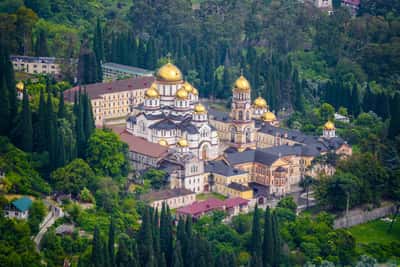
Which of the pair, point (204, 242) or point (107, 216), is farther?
point (107, 216)

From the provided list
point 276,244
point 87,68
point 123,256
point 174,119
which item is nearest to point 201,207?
point 276,244

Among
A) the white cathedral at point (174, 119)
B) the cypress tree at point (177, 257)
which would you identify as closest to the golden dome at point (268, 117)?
the white cathedral at point (174, 119)

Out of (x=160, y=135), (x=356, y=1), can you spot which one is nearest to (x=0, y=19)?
(x=160, y=135)

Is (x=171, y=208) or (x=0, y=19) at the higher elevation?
(x=0, y=19)

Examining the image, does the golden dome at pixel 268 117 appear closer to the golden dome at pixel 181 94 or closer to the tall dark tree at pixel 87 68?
the golden dome at pixel 181 94

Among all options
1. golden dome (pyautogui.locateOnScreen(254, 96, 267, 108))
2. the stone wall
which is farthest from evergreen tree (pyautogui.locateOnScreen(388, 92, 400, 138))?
golden dome (pyautogui.locateOnScreen(254, 96, 267, 108))

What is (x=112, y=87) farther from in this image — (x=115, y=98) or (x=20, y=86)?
(x=20, y=86)

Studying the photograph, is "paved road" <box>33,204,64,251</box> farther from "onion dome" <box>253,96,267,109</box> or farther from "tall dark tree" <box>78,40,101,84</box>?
"tall dark tree" <box>78,40,101,84</box>

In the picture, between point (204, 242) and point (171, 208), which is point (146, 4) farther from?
point (204, 242)
